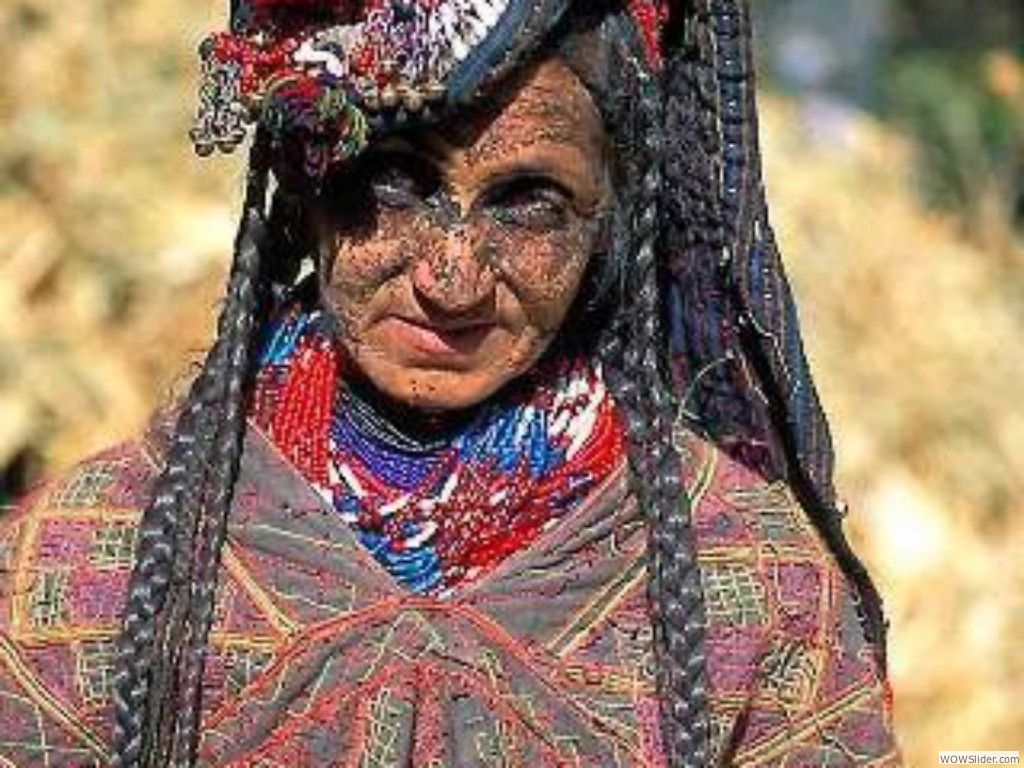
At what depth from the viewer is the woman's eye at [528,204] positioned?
3420 mm

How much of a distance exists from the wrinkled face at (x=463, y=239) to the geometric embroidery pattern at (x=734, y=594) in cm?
35

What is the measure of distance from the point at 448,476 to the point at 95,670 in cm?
46

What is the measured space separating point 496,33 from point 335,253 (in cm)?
32

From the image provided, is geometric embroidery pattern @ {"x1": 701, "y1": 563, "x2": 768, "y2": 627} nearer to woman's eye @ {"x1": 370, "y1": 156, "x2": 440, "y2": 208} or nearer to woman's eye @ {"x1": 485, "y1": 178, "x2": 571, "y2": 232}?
woman's eye @ {"x1": 485, "y1": 178, "x2": 571, "y2": 232}

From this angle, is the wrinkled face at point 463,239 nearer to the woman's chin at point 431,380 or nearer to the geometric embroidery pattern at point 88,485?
the woman's chin at point 431,380

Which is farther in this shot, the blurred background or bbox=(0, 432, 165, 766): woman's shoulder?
the blurred background

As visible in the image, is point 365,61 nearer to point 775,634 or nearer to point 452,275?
point 452,275

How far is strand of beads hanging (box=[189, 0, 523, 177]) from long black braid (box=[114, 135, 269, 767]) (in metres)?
0.11

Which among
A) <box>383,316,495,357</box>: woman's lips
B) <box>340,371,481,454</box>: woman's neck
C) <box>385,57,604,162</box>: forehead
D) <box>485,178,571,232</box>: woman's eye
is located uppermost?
<box>385,57,604,162</box>: forehead

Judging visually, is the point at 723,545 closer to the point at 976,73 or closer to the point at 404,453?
the point at 404,453

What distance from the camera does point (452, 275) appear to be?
132 inches

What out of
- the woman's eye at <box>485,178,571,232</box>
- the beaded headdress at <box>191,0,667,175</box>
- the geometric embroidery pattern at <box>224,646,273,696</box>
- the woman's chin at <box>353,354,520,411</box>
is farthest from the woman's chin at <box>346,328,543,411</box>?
the geometric embroidery pattern at <box>224,646,273,696</box>

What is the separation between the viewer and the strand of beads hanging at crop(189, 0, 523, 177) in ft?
10.8

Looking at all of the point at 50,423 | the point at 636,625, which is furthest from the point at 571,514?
the point at 50,423
